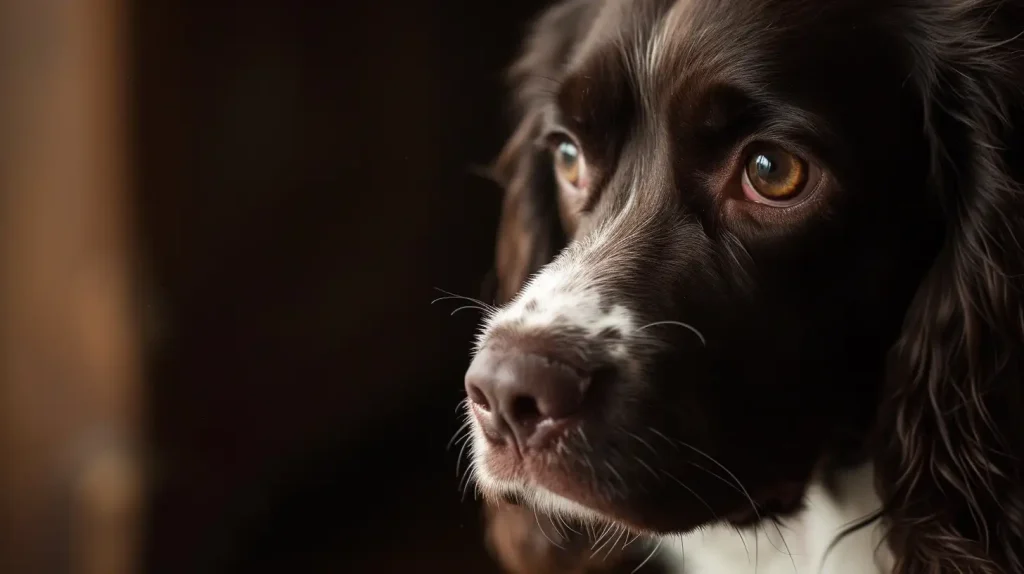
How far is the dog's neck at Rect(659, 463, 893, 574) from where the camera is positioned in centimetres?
127

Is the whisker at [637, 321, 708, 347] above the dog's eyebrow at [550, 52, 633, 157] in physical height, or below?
below

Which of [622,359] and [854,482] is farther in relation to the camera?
[854,482]

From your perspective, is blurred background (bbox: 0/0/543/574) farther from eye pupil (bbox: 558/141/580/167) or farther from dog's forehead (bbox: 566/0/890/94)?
dog's forehead (bbox: 566/0/890/94)

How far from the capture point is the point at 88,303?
1.36 m

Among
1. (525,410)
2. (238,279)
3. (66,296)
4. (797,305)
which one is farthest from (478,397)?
(66,296)

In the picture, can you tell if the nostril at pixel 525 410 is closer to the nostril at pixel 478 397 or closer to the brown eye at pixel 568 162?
the nostril at pixel 478 397

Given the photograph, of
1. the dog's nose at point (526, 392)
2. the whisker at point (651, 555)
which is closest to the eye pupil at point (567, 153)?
the dog's nose at point (526, 392)

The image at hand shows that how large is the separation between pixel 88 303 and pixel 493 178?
2.09ft

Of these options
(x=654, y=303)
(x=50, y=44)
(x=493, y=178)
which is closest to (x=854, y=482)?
(x=654, y=303)

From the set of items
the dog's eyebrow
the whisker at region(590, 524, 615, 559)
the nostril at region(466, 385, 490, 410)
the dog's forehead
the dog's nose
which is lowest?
the whisker at region(590, 524, 615, 559)

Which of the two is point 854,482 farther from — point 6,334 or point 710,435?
point 6,334

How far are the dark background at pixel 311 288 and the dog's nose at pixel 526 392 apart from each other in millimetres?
399

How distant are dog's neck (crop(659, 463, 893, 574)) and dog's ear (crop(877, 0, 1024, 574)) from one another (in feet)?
0.31

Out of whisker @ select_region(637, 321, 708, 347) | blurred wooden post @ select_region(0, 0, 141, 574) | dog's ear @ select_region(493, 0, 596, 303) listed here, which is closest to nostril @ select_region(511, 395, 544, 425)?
whisker @ select_region(637, 321, 708, 347)
